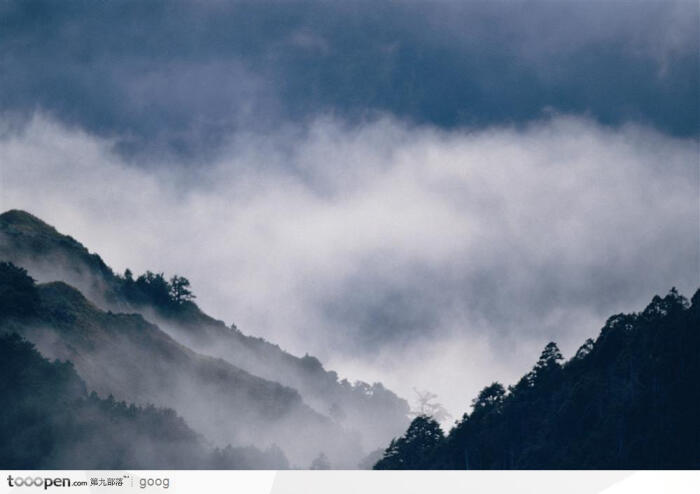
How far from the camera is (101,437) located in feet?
117

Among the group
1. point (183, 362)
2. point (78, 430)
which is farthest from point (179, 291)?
point (78, 430)

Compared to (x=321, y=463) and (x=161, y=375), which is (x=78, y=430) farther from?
(x=321, y=463)

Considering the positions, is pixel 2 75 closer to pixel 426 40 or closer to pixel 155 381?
pixel 426 40

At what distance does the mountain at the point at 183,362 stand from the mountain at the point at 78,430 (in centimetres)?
502

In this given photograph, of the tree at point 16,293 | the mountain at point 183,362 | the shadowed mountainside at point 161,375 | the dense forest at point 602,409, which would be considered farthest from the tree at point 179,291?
the dense forest at point 602,409

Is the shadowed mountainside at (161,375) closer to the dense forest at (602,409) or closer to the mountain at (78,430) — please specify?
the mountain at (78,430)

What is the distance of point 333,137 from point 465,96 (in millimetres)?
5526

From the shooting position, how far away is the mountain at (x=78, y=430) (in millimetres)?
31703

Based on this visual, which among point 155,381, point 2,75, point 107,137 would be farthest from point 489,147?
point 155,381

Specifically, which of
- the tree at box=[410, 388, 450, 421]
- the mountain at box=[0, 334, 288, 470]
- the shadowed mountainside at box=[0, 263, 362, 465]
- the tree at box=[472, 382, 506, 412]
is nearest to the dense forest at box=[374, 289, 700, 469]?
the tree at box=[472, 382, 506, 412]
